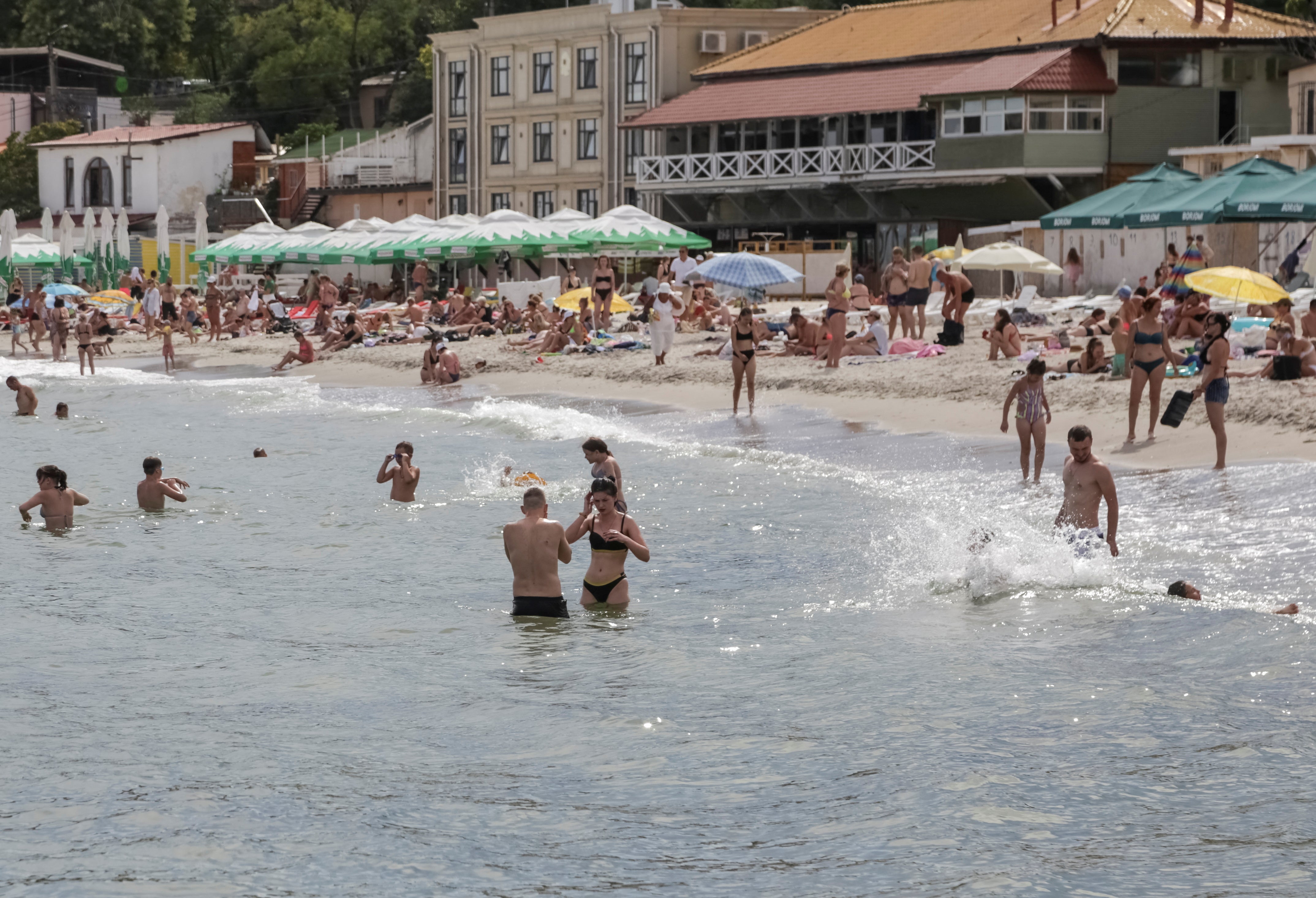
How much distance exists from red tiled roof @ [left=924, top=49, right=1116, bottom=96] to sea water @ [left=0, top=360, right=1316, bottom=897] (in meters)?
24.1

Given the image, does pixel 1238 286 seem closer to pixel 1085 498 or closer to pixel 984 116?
pixel 1085 498

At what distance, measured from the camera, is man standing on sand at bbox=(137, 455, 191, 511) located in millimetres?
16625

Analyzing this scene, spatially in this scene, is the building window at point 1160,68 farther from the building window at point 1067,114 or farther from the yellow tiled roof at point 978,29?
the building window at point 1067,114

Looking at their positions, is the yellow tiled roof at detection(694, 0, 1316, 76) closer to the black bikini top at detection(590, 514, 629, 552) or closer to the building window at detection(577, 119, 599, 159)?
the building window at detection(577, 119, 599, 159)

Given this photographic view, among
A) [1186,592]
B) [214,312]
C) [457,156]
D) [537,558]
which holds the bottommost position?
[1186,592]

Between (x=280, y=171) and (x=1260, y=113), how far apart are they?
112 ft

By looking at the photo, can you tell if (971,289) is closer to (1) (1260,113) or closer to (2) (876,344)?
(2) (876,344)

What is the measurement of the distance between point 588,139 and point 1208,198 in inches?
1132

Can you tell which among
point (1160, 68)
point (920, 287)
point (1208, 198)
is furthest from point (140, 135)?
point (1208, 198)

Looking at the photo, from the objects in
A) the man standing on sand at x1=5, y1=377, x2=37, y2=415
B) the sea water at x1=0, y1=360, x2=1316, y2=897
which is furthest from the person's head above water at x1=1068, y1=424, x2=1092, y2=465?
the man standing on sand at x1=5, y1=377, x2=37, y2=415

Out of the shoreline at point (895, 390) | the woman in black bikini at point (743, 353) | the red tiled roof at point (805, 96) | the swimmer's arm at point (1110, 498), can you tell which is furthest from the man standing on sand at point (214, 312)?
the swimmer's arm at point (1110, 498)

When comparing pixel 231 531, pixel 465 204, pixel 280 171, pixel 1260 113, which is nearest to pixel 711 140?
pixel 465 204

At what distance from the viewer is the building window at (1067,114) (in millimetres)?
39938

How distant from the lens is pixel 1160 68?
133 ft
